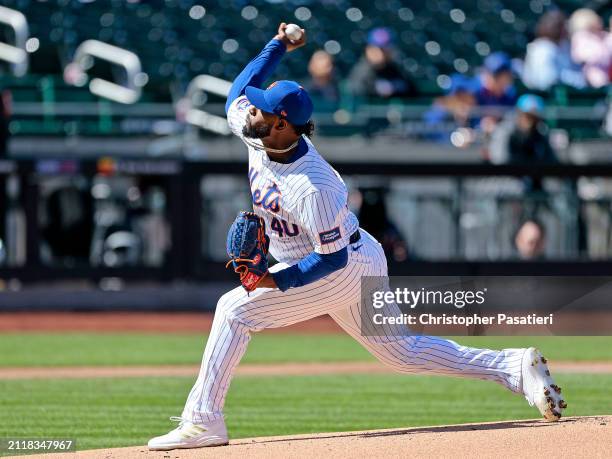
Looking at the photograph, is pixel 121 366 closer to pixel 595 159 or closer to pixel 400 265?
pixel 400 265

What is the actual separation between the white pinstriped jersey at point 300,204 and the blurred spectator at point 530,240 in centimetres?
733

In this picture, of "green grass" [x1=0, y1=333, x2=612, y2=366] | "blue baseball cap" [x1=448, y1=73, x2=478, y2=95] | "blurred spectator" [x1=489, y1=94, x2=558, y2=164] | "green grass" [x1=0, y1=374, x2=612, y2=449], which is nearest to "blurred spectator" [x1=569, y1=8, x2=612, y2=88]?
"blue baseball cap" [x1=448, y1=73, x2=478, y2=95]

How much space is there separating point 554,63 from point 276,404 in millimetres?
8435

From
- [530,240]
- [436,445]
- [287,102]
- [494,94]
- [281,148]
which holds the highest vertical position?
[494,94]

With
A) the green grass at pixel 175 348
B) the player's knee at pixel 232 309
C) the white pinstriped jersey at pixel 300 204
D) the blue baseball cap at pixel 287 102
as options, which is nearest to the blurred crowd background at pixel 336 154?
the green grass at pixel 175 348

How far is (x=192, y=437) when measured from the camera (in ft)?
16.4

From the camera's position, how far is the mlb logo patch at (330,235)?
492 centimetres

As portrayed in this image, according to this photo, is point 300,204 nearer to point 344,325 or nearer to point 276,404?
point 344,325

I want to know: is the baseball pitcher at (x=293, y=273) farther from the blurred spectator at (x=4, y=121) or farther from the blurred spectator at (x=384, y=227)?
the blurred spectator at (x=4, y=121)

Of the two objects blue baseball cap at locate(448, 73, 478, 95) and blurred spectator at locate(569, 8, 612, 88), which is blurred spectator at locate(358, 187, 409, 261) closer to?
blue baseball cap at locate(448, 73, 478, 95)

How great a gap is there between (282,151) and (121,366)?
16.1ft

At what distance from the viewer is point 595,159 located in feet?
43.0

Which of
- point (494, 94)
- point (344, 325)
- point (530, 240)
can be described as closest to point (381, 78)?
point (494, 94)

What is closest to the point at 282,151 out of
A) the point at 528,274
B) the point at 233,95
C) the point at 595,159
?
the point at 233,95
